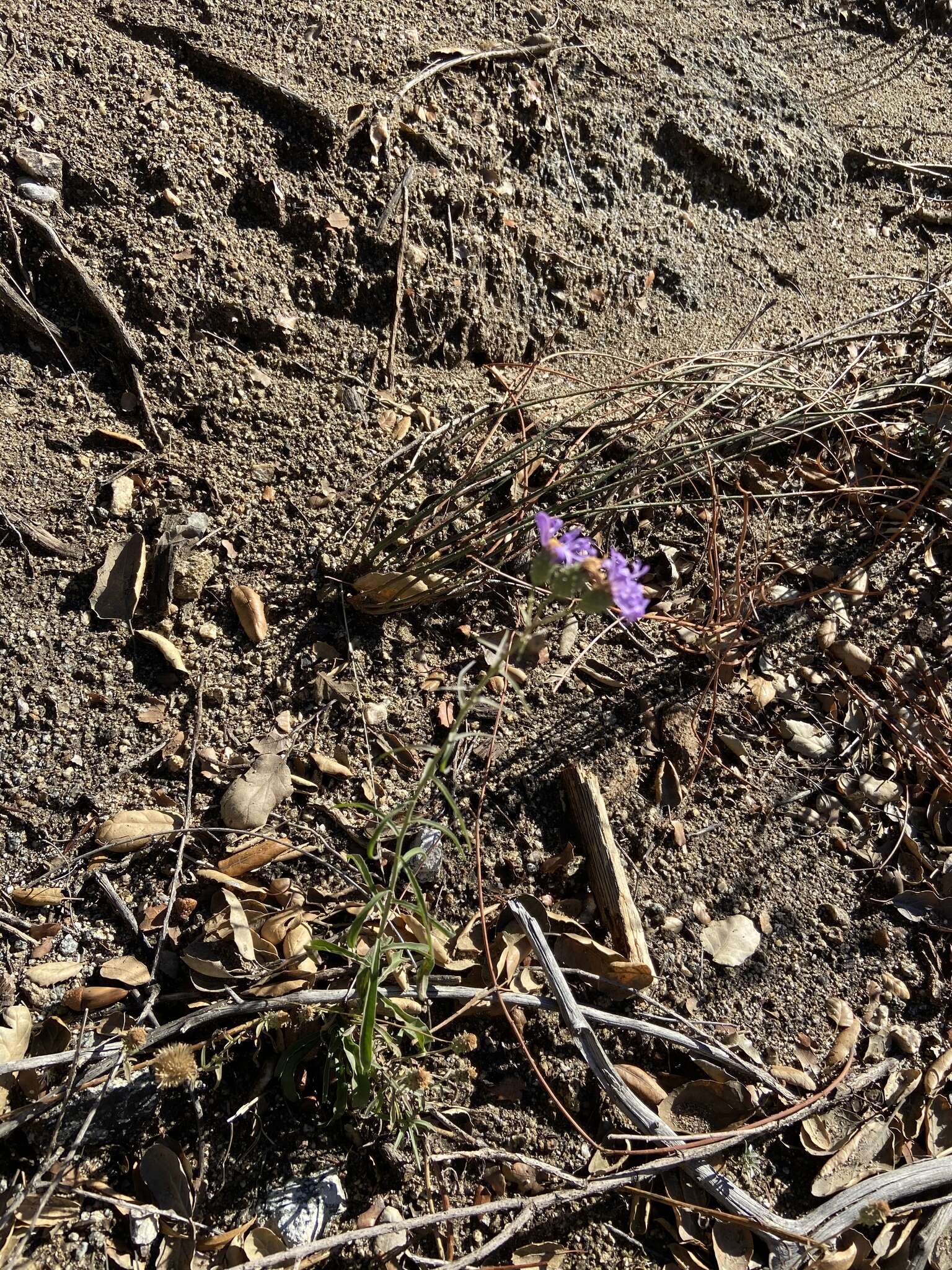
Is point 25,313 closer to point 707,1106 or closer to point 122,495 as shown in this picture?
point 122,495

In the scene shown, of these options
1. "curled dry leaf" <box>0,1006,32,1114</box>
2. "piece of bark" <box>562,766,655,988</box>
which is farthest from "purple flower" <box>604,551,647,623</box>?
"curled dry leaf" <box>0,1006,32,1114</box>

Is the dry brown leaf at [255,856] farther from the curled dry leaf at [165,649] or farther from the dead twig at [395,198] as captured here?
the dead twig at [395,198]

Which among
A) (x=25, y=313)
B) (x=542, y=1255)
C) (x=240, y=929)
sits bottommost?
(x=542, y=1255)

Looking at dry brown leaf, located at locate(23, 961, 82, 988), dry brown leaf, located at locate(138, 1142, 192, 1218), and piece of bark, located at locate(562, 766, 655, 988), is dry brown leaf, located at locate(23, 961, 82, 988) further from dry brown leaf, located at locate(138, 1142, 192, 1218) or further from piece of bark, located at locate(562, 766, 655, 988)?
piece of bark, located at locate(562, 766, 655, 988)

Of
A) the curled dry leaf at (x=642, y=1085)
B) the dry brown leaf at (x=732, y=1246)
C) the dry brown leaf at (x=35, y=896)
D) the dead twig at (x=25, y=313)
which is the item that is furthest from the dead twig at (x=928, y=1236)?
the dead twig at (x=25, y=313)

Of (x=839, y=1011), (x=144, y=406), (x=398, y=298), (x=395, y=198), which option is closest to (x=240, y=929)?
(x=144, y=406)

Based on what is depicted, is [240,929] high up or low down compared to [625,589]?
down
